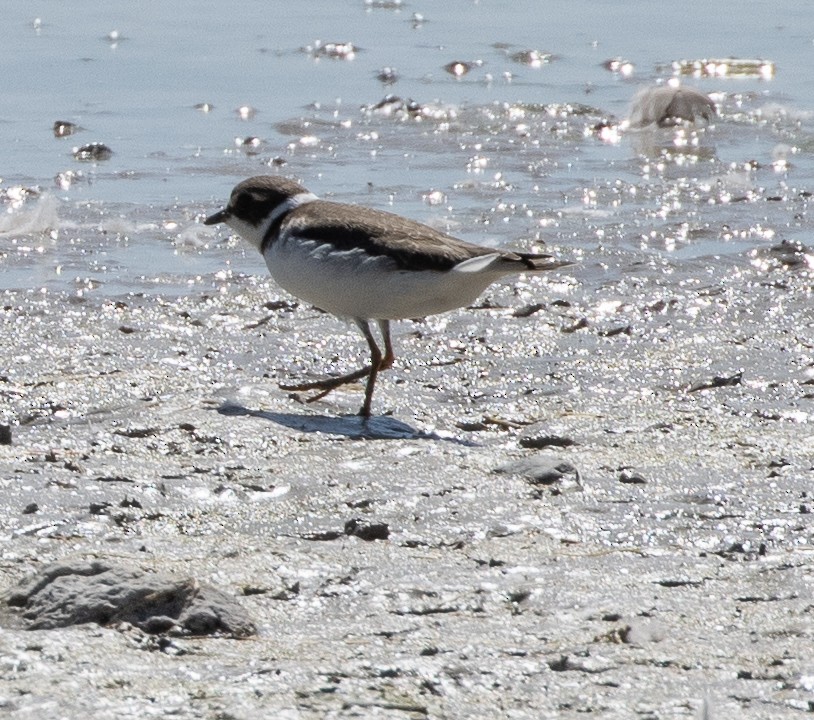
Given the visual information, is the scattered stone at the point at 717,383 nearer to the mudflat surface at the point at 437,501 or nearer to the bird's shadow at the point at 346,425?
the mudflat surface at the point at 437,501

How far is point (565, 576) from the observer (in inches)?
167

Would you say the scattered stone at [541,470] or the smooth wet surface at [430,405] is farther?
the scattered stone at [541,470]

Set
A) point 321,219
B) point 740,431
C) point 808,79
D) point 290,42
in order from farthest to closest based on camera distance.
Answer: point 290,42, point 808,79, point 321,219, point 740,431

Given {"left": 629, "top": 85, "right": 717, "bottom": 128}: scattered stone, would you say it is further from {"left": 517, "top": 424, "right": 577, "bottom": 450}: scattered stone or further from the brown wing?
{"left": 517, "top": 424, "right": 577, "bottom": 450}: scattered stone

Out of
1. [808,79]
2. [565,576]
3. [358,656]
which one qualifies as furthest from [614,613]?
[808,79]

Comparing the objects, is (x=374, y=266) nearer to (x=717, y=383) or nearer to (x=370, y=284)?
(x=370, y=284)

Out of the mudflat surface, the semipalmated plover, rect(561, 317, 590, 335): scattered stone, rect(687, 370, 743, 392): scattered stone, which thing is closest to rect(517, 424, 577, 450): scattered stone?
the mudflat surface

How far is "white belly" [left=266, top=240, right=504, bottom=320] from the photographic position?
617 centimetres

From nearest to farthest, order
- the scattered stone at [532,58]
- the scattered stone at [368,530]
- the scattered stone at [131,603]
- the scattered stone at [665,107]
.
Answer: the scattered stone at [131,603] → the scattered stone at [368,530] → the scattered stone at [665,107] → the scattered stone at [532,58]

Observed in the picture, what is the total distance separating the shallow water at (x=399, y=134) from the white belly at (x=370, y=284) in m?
2.19

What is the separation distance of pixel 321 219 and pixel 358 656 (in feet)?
10.4

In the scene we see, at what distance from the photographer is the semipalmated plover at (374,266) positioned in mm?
6121

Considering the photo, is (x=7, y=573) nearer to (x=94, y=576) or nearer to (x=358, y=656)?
(x=94, y=576)

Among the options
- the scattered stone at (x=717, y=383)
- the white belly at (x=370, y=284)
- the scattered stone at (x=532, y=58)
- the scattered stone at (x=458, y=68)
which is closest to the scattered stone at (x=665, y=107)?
the scattered stone at (x=458, y=68)
